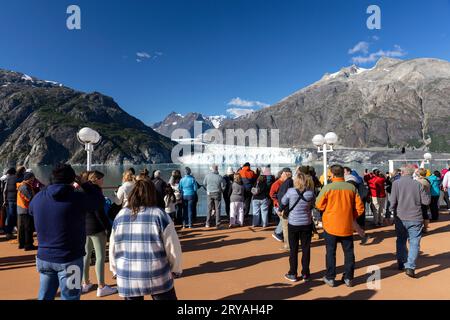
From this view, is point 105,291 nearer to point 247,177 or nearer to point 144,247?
point 144,247

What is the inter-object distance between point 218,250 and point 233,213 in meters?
2.78

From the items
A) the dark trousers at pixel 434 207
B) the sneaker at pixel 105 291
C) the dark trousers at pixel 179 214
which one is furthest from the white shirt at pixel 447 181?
the sneaker at pixel 105 291

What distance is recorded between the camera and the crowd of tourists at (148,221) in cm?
311

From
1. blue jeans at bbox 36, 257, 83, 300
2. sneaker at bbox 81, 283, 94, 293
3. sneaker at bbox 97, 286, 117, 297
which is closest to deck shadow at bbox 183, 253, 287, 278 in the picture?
sneaker at bbox 97, 286, 117, 297

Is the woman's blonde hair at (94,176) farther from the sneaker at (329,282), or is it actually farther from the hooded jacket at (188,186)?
the hooded jacket at (188,186)

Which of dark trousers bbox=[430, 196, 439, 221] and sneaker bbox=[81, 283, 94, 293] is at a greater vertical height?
dark trousers bbox=[430, 196, 439, 221]

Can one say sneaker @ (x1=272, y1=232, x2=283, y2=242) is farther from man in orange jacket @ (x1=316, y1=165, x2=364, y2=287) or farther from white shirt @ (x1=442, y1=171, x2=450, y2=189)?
white shirt @ (x1=442, y1=171, x2=450, y2=189)

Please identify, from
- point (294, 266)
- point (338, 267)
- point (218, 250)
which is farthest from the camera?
point (218, 250)

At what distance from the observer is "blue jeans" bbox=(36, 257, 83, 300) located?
3.46m

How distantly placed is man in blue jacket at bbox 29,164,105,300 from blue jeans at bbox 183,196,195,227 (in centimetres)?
669

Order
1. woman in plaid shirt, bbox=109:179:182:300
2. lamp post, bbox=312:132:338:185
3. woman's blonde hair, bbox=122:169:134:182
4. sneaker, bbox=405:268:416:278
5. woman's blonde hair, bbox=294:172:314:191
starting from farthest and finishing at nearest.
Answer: lamp post, bbox=312:132:338:185 < woman's blonde hair, bbox=122:169:134:182 < woman's blonde hair, bbox=294:172:314:191 < sneaker, bbox=405:268:416:278 < woman in plaid shirt, bbox=109:179:182:300

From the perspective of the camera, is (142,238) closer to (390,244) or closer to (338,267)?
(338,267)
